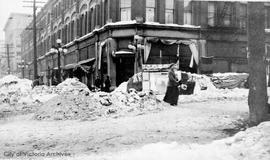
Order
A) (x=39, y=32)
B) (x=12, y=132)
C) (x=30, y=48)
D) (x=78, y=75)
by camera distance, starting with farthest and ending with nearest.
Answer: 1. (x=30, y=48)
2. (x=39, y=32)
3. (x=78, y=75)
4. (x=12, y=132)

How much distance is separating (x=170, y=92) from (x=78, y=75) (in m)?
19.0

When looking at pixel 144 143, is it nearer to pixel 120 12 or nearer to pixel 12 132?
pixel 12 132

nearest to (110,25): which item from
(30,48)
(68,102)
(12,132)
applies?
(68,102)

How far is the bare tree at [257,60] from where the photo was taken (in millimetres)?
6680

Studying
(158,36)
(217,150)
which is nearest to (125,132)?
(217,150)

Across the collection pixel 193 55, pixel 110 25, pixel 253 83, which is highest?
pixel 110 25

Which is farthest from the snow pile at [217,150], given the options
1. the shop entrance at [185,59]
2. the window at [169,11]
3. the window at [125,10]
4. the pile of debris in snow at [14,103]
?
the window at [169,11]

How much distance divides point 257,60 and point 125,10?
60.8ft

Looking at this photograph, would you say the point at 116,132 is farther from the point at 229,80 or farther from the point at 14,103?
the point at 229,80

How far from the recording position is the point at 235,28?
26.3 metres

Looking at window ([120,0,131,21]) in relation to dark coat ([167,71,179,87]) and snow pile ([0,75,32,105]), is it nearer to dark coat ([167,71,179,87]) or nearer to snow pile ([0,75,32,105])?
snow pile ([0,75,32,105])

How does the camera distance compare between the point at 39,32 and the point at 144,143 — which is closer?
the point at 144,143

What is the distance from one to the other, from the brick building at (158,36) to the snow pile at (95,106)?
1092 cm

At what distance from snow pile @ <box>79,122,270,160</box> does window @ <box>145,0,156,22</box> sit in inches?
759
